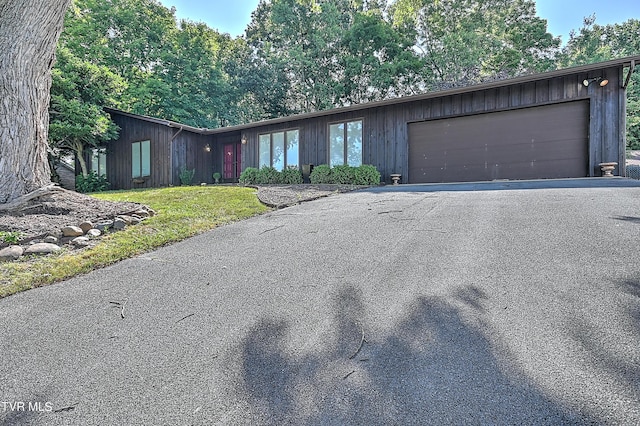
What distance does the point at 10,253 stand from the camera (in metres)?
3.07

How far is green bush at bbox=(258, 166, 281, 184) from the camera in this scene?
480 inches

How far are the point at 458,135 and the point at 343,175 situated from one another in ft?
11.6

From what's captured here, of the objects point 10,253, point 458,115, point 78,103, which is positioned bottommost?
point 10,253

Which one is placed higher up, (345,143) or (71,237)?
(345,143)

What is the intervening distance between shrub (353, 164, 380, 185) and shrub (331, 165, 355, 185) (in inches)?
7.6

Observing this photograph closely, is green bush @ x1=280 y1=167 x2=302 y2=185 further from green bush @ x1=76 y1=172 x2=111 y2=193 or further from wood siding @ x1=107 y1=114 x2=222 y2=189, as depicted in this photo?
green bush @ x1=76 y1=172 x2=111 y2=193

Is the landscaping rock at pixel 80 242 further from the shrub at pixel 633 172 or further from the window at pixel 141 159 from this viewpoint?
the shrub at pixel 633 172

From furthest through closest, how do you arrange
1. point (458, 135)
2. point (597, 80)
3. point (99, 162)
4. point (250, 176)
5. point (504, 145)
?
1. point (99, 162)
2. point (250, 176)
3. point (458, 135)
4. point (504, 145)
5. point (597, 80)

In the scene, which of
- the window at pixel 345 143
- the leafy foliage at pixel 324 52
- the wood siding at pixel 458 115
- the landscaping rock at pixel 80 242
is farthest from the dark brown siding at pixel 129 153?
the landscaping rock at pixel 80 242

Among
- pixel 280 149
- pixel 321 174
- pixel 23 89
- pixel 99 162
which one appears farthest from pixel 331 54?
pixel 23 89

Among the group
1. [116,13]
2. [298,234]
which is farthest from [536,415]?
[116,13]

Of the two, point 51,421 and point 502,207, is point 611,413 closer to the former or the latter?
point 51,421

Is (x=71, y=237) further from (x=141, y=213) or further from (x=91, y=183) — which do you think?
(x=91, y=183)

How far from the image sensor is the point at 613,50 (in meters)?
21.7
